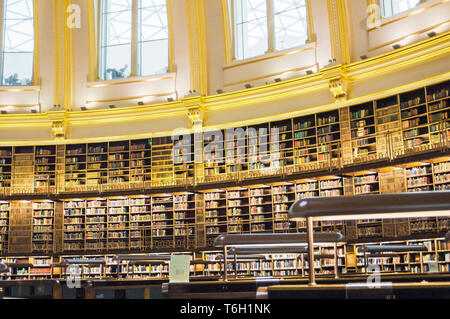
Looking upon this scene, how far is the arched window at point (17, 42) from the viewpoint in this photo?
15836 mm

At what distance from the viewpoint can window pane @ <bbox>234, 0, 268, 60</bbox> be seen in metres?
14.1

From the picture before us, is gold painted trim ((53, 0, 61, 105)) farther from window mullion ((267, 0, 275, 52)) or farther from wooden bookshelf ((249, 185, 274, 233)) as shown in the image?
wooden bookshelf ((249, 185, 274, 233))

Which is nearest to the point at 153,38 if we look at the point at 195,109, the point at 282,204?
the point at 195,109

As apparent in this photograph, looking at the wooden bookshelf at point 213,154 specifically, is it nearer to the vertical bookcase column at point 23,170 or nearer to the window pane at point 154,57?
the window pane at point 154,57

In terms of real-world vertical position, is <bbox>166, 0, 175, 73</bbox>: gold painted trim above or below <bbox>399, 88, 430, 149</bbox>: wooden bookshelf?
above

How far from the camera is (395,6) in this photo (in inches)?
469

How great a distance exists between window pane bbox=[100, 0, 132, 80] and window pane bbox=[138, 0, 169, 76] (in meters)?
0.36

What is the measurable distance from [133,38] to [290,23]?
432 centimetres

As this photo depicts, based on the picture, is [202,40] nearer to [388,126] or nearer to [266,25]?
[266,25]

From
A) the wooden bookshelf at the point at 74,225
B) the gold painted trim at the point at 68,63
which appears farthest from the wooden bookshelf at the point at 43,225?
the gold painted trim at the point at 68,63

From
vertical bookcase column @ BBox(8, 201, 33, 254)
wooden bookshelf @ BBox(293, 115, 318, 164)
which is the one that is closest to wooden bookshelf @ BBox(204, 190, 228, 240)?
wooden bookshelf @ BBox(293, 115, 318, 164)

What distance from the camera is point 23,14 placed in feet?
52.2
